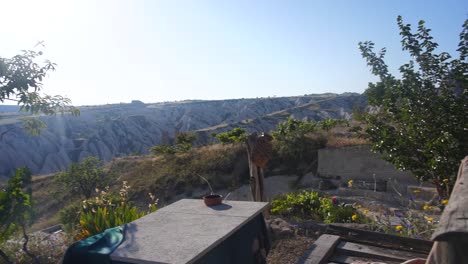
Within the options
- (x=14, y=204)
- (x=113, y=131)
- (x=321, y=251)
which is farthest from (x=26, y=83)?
(x=113, y=131)

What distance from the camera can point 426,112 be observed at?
4.78 m

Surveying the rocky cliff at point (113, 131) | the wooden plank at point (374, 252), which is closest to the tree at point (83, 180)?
the wooden plank at point (374, 252)

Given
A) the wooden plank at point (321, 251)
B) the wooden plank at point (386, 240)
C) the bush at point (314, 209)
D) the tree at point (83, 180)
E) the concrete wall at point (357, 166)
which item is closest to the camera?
the wooden plank at point (321, 251)

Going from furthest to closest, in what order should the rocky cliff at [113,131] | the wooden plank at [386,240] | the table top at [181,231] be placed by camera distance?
the rocky cliff at [113,131]
the wooden plank at [386,240]
the table top at [181,231]

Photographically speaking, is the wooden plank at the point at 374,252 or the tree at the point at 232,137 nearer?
the wooden plank at the point at 374,252

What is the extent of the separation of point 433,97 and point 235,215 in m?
3.36

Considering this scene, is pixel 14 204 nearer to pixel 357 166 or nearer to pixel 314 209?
pixel 314 209

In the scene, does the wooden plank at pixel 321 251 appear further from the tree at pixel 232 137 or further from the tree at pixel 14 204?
the tree at pixel 232 137

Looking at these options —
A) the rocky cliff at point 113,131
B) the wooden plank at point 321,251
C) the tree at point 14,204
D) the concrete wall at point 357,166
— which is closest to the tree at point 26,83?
the tree at point 14,204

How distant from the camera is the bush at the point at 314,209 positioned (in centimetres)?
519

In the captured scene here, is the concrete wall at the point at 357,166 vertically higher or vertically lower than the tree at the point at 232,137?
lower

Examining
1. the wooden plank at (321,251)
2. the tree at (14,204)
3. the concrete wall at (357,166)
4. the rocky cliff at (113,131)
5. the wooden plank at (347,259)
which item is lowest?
the rocky cliff at (113,131)

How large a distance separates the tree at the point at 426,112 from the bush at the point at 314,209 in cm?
106

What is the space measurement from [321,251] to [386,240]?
0.70 m
